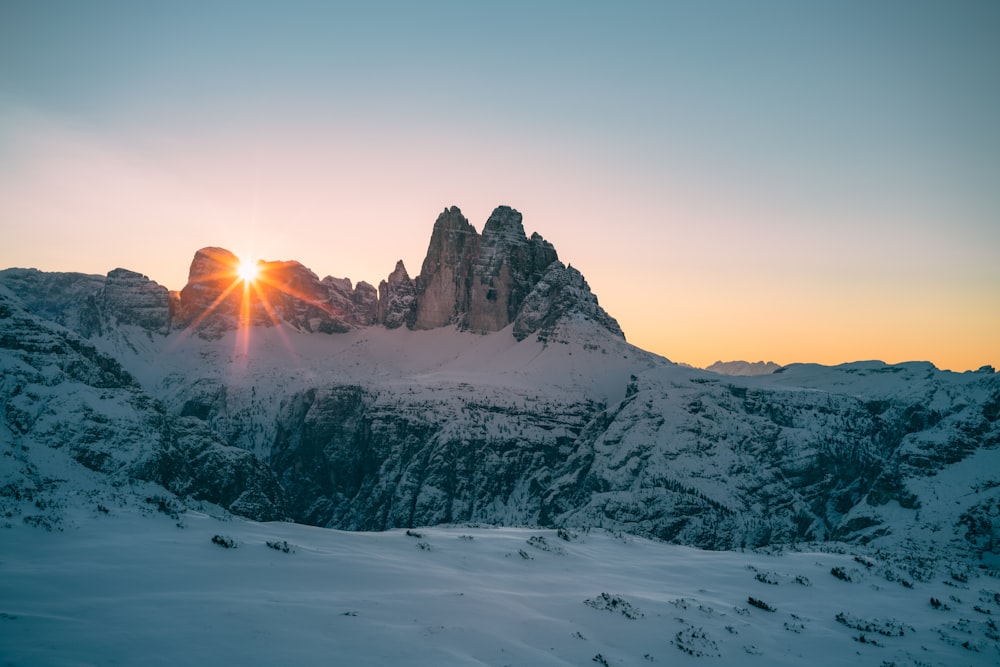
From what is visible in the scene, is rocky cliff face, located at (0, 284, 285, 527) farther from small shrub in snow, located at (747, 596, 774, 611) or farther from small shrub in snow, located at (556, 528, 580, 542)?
small shrub in snow, located at (747, 596, 774, 611)

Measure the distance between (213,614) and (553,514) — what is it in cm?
11324

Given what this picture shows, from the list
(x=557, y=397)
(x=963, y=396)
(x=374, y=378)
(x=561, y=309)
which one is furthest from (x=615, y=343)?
(x=963, y=396)

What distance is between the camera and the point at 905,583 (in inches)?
1227

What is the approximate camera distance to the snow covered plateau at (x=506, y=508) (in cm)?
1961

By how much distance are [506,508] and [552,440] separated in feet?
61.4

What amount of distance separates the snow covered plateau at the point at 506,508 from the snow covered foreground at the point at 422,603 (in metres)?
0.12

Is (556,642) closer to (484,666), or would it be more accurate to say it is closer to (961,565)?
(484,666)

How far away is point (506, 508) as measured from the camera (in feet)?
460

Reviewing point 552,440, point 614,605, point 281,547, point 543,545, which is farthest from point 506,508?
point 614,605

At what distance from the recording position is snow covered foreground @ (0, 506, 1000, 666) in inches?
676

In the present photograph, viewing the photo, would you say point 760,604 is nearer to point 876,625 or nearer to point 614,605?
point 876,625

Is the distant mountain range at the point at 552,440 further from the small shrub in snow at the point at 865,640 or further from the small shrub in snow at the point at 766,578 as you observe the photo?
the small shrub in snow at the point at 865,640

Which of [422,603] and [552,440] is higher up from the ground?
[422,603]

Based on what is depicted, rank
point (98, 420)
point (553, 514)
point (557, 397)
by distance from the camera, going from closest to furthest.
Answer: point (98, 420)
point (553, 514)
point (557, 397)
